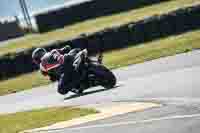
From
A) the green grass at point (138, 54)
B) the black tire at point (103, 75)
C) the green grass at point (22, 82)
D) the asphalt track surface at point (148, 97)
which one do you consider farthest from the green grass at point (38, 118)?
the green grass at point (22, 82)

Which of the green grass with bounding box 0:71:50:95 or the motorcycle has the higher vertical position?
the motorcycle

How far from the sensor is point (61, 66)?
70.7 feet

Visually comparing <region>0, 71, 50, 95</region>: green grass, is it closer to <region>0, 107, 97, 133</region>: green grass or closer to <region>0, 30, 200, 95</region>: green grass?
Answer: <region>0, 30, 200, 95</region>: green grass

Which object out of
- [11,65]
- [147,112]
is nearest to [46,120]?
[147,112]

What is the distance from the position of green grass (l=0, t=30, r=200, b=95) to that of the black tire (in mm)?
6613

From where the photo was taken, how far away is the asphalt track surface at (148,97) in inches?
508

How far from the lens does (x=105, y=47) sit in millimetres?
35062

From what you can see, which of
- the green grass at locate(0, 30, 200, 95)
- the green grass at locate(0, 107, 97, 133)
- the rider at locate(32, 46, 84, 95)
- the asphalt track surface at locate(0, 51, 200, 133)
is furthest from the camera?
the green grass at locate(0, 30, 200, 95)

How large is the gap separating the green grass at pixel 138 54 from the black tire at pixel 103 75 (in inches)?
260

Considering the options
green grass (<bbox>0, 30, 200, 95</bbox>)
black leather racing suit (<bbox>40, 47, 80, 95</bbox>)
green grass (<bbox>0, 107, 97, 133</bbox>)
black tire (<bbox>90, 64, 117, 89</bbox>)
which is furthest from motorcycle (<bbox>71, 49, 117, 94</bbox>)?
green grass (<bbox>0, 30, 200, 95</bbox>)

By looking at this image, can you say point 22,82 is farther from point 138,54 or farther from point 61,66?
point 61,66

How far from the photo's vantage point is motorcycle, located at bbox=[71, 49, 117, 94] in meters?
20.3

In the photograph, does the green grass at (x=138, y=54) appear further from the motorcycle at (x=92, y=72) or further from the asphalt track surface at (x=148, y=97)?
the motorcycle at (x=92, y=72)

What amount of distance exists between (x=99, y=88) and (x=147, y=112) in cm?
739
